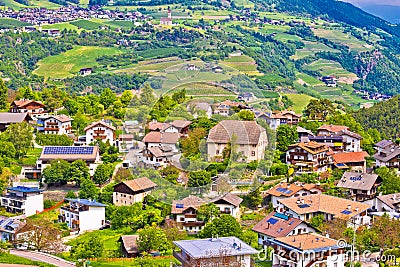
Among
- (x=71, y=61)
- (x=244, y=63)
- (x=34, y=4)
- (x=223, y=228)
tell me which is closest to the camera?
(x=223, y=228)

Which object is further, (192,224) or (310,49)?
(310,49)

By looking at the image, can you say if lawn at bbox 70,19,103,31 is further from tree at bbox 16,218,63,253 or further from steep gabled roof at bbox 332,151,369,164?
tree at bbox 16,218,63,253

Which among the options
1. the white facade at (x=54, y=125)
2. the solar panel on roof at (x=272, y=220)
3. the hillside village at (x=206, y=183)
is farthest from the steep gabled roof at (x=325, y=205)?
the white facade at (x=54, y=125)

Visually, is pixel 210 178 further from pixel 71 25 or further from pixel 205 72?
pixel 71 25

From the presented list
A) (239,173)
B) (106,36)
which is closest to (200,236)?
(239,173)

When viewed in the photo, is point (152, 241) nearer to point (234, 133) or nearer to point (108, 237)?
point (108, 237)

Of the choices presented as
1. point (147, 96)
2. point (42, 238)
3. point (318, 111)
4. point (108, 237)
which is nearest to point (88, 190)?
point (108, 237)

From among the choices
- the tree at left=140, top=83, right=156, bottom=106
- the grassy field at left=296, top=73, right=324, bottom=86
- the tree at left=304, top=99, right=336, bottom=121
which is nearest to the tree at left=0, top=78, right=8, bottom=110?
the tree at left=304, top=99, right=336, bottom=121
